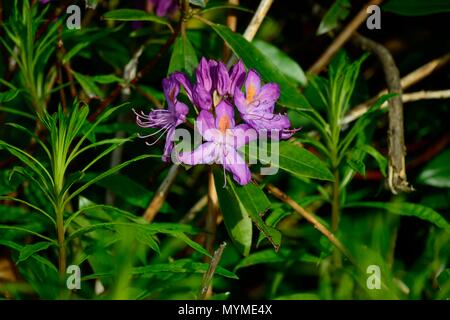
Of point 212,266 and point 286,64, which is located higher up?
point 286,64

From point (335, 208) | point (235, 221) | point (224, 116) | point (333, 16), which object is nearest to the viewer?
point (224, 116)

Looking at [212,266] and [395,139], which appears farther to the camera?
[395,139]

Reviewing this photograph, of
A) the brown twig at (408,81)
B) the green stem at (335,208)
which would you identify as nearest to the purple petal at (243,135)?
the green stem at (335,208)

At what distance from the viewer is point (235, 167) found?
6.15ft

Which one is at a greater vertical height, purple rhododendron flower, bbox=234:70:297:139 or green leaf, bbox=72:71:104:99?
green leaf, bbox=72:71:104:99

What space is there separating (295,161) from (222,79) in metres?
0.34

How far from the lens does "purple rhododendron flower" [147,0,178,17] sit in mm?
2641

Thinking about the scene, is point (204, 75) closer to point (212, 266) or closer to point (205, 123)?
point (205, 123)

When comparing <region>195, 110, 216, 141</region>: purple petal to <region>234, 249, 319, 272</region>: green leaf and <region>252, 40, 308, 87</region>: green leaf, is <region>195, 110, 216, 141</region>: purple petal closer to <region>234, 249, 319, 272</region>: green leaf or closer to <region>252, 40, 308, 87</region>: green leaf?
<region>234, 249, 319, 272</region>: green leaf

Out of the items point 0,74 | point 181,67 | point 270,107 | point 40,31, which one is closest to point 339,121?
point 270,107

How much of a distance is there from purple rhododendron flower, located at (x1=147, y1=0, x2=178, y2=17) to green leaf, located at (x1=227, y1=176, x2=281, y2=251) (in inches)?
37.4

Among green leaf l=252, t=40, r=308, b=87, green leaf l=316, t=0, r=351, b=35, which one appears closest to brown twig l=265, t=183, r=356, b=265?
green leaf l=252, t=40, r=308, b=87

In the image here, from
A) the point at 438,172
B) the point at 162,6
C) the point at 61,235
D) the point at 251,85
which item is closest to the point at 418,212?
the point at 438,172

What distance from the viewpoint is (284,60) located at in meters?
2.69
